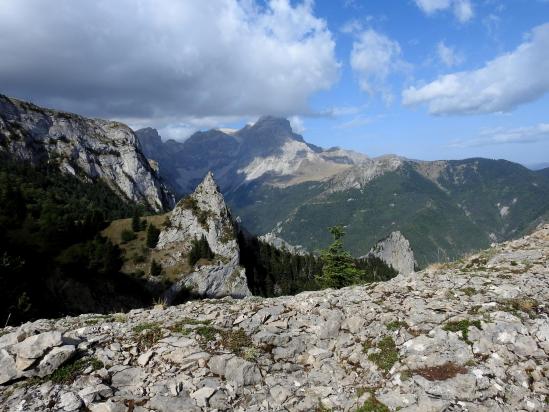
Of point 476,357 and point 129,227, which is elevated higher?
point 476,357

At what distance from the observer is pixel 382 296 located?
57.3 ft

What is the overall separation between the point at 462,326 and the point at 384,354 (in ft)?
10.3

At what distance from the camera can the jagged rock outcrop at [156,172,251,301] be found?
4316 inches

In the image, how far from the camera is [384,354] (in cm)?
1301

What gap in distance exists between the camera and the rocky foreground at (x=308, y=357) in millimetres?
11008

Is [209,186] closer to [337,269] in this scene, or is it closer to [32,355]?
[337,269]

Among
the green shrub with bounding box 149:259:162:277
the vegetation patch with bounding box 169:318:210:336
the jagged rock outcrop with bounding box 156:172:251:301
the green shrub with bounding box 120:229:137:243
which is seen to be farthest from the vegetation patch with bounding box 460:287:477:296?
the green shrub with bounding box 120:229:137:243

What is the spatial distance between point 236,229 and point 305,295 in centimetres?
11794

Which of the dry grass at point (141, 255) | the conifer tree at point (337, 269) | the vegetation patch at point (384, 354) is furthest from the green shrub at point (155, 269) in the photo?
the vegetation patch at point (384, 354)

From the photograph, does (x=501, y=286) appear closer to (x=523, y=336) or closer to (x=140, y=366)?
(x=523, y=336)

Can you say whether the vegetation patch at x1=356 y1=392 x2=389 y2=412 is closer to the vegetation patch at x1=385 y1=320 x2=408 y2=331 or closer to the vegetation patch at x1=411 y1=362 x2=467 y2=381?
the vegetation patch at x1=411 y1=362 x2=467 y2=381

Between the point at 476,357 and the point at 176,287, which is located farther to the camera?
the point at 176,287

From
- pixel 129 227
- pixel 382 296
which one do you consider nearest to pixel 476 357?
pixel 382 296

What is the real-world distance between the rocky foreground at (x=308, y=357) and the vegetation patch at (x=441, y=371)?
0.05 m
